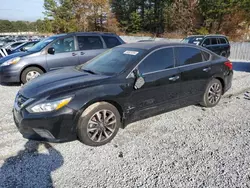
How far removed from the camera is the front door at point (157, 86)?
3.16 metres

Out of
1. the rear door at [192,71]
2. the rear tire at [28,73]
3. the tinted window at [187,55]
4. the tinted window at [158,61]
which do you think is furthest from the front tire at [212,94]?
the rear tire at [28,73]

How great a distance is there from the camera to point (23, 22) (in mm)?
95562

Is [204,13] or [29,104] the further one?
[204,13]

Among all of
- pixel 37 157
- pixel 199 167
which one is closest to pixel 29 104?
pixel 37 157

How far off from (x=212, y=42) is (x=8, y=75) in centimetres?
1002

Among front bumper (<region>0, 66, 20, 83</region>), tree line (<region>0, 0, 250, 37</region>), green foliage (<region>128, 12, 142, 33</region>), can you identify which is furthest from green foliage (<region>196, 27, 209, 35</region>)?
front bumper (<region>0, 66, 20, 83</region>)

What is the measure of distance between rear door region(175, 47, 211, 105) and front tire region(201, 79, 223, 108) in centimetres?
15

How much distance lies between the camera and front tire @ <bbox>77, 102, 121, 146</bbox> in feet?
8.93

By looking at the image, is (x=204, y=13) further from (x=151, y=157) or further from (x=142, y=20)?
(x=151, y=157)

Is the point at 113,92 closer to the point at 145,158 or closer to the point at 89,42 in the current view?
the point at 145,158

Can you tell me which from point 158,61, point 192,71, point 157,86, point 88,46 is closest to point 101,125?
point 157,86

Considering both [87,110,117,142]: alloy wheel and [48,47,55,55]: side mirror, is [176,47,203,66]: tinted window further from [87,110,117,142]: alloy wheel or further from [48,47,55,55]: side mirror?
[48,47,55,55]: side mirror

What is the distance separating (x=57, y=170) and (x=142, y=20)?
143 ft

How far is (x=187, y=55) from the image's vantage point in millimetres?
3791
